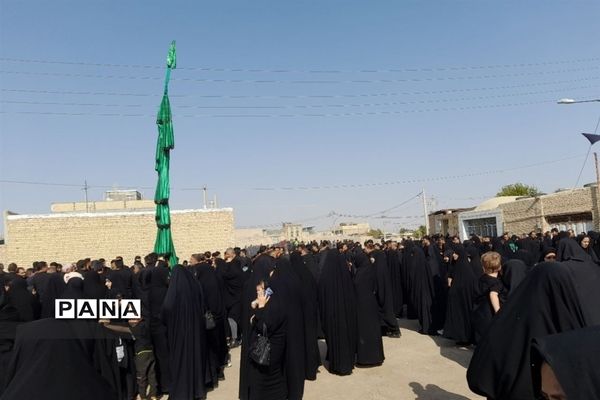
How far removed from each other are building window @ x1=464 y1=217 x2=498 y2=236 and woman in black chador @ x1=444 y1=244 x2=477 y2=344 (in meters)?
23.6

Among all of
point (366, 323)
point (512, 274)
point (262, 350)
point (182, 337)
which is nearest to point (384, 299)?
point (366, 323)

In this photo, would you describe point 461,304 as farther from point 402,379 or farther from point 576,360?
point 576,360

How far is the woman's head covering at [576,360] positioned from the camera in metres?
1.41

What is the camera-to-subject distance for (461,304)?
750cm

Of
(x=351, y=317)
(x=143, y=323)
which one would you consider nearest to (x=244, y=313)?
(x=143, y=323)

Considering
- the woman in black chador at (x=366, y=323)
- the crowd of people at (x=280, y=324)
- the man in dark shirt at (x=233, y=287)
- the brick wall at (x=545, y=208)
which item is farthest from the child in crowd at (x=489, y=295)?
the brick wall at (x=545, y=208)

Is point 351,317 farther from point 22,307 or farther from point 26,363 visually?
point 26,363

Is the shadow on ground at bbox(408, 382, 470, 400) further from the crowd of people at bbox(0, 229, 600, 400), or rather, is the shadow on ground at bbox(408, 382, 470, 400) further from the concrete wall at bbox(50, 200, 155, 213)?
the concrete wall at bbox(50, 200, 155, 213)

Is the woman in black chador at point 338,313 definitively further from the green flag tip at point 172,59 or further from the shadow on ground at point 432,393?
the green flag tip at point 172,59

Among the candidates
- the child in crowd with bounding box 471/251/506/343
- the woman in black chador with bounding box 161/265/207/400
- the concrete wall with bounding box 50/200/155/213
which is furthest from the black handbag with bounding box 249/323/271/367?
the concrete wall with bounding box 50/200/155/213

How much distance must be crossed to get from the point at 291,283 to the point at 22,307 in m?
3.91

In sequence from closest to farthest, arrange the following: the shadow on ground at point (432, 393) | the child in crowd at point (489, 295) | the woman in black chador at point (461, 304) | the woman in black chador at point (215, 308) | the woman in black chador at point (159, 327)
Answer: the child in crowd at point (489, 295) → the shadow on ground at point (432, 393) → the woman in black chador at point (159, 327) → the woman in black chador at point (215, 308) → the woman in black chador at point (461, 304)

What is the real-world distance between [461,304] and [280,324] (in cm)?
410

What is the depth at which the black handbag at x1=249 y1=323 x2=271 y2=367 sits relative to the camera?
14.2ft
